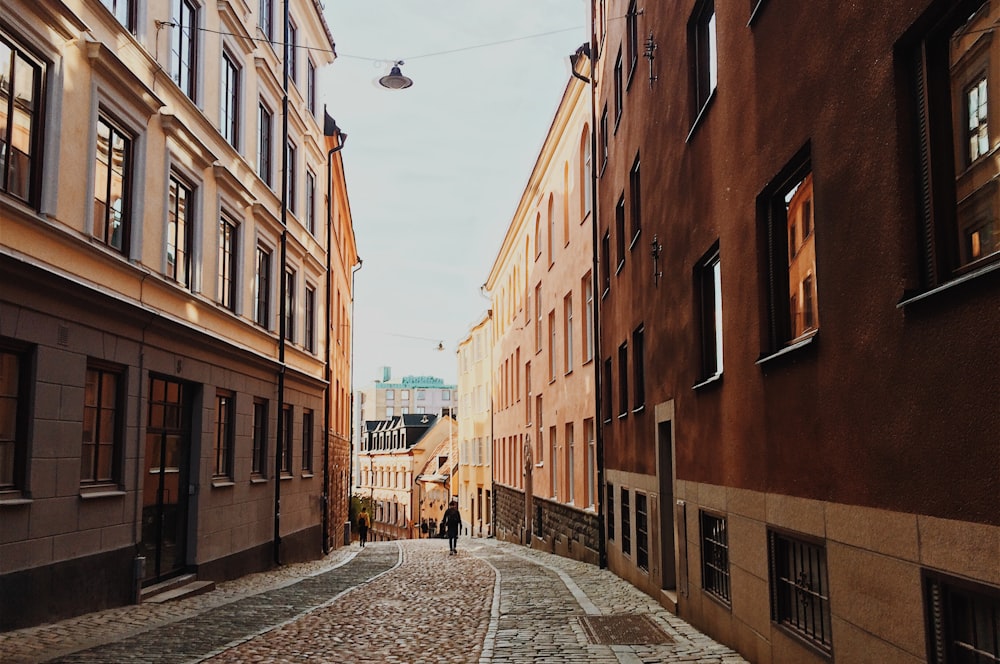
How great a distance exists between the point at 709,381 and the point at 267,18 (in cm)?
1457

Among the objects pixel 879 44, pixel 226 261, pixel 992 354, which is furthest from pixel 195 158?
pixel 992 354

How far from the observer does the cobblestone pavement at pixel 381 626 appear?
30.4ft

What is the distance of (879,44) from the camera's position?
5715 millimetres

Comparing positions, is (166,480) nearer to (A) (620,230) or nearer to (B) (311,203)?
(A) (620,230)

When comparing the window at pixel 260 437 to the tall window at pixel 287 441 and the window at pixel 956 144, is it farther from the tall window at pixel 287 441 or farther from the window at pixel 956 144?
the window at pixel 956 144

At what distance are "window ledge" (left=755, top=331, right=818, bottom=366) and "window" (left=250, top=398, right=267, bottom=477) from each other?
13524 millimetres

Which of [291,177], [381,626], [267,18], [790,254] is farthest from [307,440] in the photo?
[790,254]

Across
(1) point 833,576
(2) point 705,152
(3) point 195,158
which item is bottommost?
(1) point 833,576

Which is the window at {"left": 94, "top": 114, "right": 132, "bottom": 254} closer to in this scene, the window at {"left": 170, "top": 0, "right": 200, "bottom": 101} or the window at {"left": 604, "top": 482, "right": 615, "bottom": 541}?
the window at {"left": 170, "top": 0, "right": 200, "bottom": 101}

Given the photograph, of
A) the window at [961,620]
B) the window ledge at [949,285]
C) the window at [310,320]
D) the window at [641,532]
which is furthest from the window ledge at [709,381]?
the window at [310,320]

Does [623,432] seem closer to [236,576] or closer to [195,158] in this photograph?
[236,576]

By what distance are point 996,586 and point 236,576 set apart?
15514 mm

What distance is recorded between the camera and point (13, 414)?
10.0m

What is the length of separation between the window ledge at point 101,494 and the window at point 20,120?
3.44 metres
